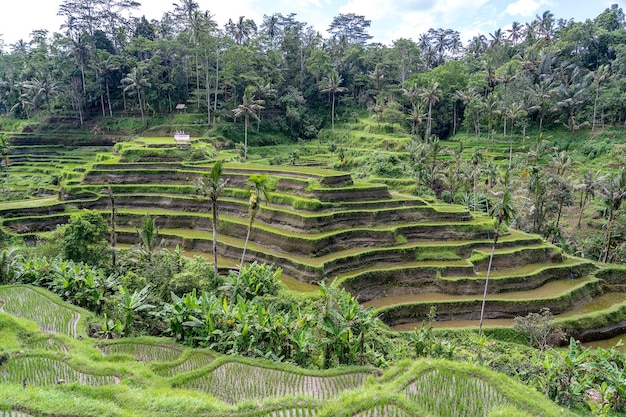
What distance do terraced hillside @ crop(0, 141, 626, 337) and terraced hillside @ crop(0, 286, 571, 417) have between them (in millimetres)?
8787

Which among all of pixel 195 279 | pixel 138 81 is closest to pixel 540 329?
pixel 195 279

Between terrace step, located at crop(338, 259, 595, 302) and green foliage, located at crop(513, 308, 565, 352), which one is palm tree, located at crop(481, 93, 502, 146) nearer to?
terrace step, located at crop(338, 259, 595, 302)

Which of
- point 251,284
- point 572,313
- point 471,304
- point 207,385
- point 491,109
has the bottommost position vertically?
point 572,313

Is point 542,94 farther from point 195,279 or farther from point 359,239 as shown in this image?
point 195,279

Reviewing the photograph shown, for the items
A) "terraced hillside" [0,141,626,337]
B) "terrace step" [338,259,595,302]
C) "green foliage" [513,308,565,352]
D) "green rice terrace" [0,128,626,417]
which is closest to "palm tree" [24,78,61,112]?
"green rice terrace" [0,128,626,417]

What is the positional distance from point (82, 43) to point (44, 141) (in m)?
13.3

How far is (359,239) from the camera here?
78.2ft

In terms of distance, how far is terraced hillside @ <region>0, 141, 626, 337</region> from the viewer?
69.2ft

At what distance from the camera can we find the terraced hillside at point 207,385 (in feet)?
24.6

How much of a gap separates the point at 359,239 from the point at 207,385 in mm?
14637

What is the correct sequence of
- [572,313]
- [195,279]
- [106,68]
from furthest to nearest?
[106,68] < [572,313] < [195,279]

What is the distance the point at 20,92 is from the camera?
2140 inches

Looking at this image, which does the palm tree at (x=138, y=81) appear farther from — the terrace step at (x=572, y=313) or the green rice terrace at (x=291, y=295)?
the terrace step at (x=572, y=313)

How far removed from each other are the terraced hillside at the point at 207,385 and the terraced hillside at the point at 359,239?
8787 millimetres
